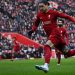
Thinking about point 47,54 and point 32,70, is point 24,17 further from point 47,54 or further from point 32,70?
point 47,54

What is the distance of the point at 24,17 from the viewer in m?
41.7

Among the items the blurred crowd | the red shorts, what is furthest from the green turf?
the blurred crowd

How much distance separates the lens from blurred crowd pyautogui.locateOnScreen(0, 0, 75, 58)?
129ft

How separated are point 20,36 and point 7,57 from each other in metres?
3.89

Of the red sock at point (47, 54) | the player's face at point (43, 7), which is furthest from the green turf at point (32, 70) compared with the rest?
the player's face at point (43, 7)

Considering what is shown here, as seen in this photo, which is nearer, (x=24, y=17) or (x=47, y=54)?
(x=47, y=54)

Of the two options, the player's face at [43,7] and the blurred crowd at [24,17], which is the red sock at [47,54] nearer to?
the player's face at [43,7]

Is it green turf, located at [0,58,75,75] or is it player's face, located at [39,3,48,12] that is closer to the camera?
player's face, located at [39,3,48,12]

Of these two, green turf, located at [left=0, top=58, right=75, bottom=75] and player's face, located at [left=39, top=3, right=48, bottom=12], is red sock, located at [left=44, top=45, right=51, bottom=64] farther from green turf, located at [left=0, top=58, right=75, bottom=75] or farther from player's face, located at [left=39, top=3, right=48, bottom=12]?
green turf, located at [left=0, top=58, right=75, bottom=75]

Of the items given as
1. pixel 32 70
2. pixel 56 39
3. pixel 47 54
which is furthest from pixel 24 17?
pixel 47 54

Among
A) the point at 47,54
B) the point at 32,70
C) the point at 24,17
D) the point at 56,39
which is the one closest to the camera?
the point at 47,54

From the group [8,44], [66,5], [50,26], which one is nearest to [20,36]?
[8,44]

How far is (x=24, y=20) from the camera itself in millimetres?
41219

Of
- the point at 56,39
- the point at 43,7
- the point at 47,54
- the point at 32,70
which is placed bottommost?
the point at 32,70
